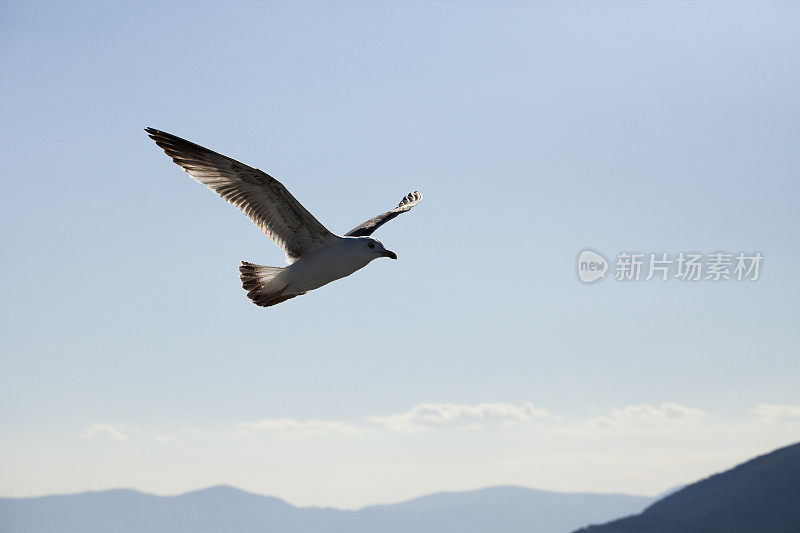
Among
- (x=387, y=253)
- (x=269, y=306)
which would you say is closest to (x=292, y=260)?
(x=269, y=306)

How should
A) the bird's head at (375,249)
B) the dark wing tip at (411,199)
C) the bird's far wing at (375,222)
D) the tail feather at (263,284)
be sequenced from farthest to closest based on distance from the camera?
1. the dark wing tip at (411,199)
2. the bird's far wing at (375,222)
3. the tail feather at (263,284)
4. the bird's head at (375,249)

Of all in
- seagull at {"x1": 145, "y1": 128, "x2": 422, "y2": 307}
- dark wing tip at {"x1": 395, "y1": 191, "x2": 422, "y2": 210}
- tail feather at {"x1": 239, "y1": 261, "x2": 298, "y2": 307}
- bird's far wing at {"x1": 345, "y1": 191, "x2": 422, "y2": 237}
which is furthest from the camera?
dark wing tip at {"x1": 395, "y1": 191, "x2": 422, "y2": 210}

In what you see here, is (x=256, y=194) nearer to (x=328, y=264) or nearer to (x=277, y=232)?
(x=277, y=232)

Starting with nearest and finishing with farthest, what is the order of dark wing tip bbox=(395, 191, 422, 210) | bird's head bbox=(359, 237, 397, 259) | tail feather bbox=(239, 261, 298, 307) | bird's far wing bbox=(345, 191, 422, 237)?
bird's head bbox=(359, 237, 397, 259) → tail feather bbox=(239, 261, 298, 307) → bird's far wing bbox=(345, 191, 422, 237) → dark wing tip bbox=(395, 191, 422, 210)

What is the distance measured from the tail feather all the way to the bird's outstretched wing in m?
0.52

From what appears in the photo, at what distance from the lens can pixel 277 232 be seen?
1825cm

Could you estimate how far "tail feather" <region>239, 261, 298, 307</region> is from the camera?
18038mm

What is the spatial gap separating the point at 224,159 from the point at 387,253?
3.90 m

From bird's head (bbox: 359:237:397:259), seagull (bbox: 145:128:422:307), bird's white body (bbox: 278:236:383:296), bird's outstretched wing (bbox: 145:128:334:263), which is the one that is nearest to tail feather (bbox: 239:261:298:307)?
seagull (bbox: 145:128:422:307)

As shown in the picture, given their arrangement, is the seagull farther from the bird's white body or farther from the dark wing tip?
the dark wing tip

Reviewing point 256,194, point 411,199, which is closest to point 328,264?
point 256,194

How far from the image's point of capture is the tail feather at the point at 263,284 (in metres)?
18.0

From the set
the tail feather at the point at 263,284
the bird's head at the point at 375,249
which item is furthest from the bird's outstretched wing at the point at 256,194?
the bird's head at the point at 375,249

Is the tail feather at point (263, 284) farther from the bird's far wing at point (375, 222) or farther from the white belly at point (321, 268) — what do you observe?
the bird's far wing at point (375, 222)
